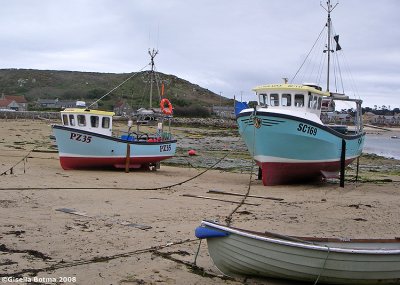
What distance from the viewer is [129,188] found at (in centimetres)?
1420

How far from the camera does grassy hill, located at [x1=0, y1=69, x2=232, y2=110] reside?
135m

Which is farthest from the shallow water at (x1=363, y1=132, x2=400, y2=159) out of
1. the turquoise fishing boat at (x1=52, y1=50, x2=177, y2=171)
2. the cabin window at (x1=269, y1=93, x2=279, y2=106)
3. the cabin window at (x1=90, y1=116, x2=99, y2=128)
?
the cabin window at (x1=90, y1=116, x2=99, y2=128)

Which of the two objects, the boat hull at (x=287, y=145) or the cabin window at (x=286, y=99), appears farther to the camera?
the cabin window at (x=286, y=99)

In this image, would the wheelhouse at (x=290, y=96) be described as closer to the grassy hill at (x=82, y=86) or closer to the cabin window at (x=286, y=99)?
the cabin window at (x=286, y=99)

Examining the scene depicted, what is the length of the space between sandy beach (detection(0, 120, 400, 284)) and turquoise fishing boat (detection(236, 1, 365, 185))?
67 cm

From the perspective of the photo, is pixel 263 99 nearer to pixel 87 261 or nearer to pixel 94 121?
pixel 94 121

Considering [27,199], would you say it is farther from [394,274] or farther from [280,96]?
[280,96]

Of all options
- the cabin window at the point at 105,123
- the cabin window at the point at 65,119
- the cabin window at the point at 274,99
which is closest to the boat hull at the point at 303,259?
the cabin window at the point at 274,99

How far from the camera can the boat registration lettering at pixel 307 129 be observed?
15.8 m

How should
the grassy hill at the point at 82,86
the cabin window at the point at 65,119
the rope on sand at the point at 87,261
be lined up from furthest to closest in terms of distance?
the grassy hill at the point at 82,86 < the cabin window at the point at 65,119 < the rope on sand at the point at 87,261

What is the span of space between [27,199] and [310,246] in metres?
7.60

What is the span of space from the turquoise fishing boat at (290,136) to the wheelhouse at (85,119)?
6.12 metres

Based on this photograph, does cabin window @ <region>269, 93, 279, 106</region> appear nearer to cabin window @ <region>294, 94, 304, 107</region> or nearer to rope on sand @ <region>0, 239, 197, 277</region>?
cabin window @ <region>294, 94, 304, 107</region>

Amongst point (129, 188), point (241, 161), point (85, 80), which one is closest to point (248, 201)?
point (129, 188)
